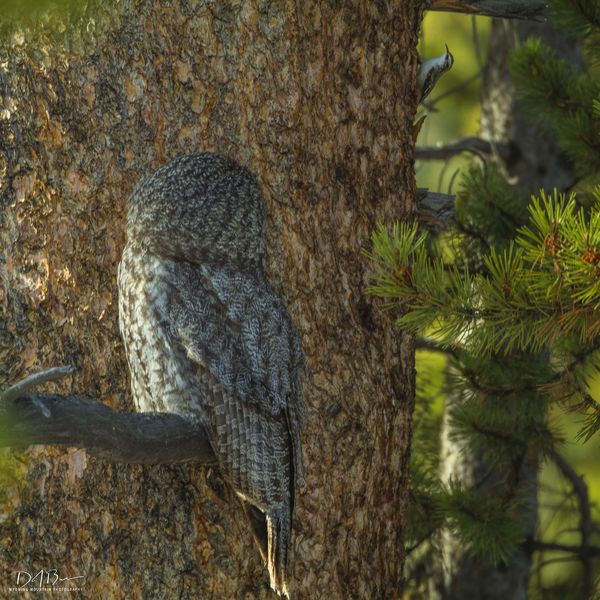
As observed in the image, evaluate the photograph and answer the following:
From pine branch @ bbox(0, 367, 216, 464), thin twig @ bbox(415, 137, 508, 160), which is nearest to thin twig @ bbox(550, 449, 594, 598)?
thin twig @ bbox(415, 137, 508, 160)

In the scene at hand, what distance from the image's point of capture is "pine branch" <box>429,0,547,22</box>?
3.92 metres

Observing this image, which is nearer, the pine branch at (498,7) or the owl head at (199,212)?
the owl head at (199,212)

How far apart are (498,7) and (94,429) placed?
230cm

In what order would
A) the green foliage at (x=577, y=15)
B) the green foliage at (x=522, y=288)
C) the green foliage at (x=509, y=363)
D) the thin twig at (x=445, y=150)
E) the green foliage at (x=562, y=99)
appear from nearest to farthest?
the green foliage at (x=522, y=288) < the green foliage at (x=509, y=363) < the green foliage at (x=577, y=15) < the green foliage at (x=562, y=99) < the thin twig at (x=445, y=150)

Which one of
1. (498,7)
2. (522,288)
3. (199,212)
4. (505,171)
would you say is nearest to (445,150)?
(505,171)

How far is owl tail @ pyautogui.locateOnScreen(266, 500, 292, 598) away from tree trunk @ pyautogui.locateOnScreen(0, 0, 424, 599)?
14 centimetres

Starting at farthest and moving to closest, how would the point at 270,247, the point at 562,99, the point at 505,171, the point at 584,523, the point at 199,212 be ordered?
the point at 505,171 < the point at 584,523 < the point at 562,99 < the point at 270,247 < the point at 199,212

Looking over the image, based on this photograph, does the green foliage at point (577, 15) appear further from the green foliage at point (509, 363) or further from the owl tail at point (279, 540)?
the owl tail at point (279, 540)

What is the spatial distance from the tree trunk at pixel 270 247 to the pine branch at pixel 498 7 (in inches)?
18.6

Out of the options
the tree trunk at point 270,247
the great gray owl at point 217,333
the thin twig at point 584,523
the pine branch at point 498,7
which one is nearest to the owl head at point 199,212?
the great gray owl at point 217,333

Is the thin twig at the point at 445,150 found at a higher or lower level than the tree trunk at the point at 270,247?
higher

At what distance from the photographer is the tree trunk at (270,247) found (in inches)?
117

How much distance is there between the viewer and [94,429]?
2.42m

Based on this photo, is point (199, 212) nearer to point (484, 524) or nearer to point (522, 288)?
point (522, 288)
